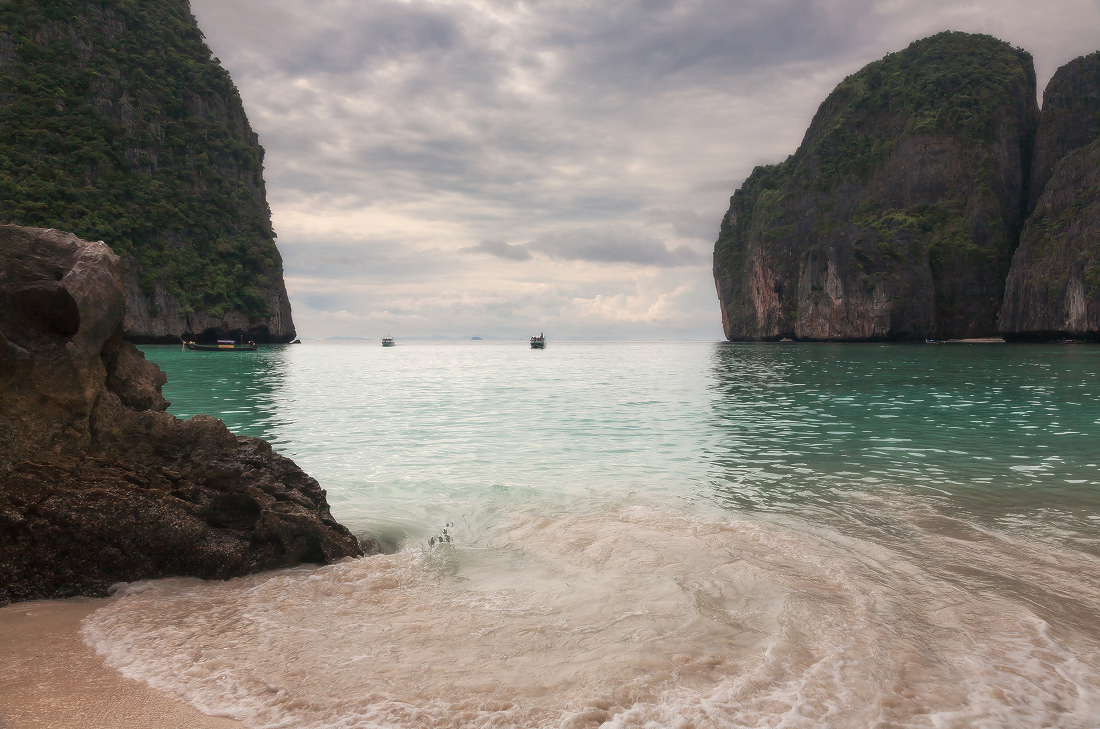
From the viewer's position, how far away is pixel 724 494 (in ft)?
25.5

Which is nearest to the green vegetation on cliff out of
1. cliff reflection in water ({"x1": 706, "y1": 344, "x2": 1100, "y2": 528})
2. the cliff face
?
cliff reflection in water ({"x1": 706, "y1": 344, "x2": 1100, "y2": 528})

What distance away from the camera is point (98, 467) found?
4.12m

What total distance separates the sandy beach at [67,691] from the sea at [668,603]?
0.35 ft

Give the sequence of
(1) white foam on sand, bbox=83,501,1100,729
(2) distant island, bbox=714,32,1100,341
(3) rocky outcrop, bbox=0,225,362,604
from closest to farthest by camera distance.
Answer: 1. (1) white foam on sand, bbox=83,501,1100,729
2. (3) rocky outcrop, bbox=0,225,362,604
3. (2) distant island, bbox=714,32,1100,341

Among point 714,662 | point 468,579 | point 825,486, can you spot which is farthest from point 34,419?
point 825,486

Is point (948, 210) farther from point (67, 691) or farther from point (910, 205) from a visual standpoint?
point (67, 691)

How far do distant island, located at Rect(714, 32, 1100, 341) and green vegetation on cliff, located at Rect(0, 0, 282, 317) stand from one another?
8246cm

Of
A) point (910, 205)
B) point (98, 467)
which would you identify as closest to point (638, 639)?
point (98, 467)

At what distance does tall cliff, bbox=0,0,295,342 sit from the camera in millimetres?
57375

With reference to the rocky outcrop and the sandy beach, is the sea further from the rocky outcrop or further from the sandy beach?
the rocky outcrop

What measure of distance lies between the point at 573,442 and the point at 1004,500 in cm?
758

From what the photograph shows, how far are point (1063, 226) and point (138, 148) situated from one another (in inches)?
4476

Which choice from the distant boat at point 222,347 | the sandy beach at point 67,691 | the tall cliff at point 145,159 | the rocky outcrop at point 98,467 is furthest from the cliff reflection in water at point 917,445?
the tall cliff at point 145,159

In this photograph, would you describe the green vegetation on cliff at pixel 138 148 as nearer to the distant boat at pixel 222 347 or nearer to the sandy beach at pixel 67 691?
the distant boat at pixel 222 347
